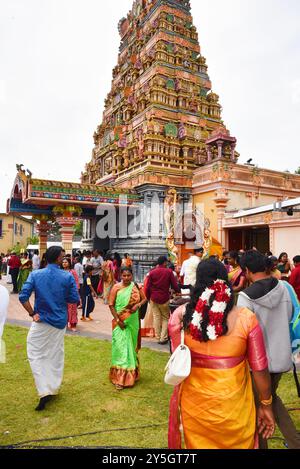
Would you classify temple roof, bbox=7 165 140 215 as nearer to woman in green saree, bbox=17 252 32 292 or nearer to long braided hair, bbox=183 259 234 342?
woman in green saree, bbox=17 252 32 292

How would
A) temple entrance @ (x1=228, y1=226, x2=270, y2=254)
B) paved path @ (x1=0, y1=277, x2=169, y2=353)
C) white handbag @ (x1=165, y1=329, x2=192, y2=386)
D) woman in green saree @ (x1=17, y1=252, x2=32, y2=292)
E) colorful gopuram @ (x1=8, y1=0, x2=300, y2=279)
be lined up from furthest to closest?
1. temple entrance @ (x1=228, y1=226, x2=270, y2=254)
2. colorful gopuram @ (x1=8, y1=0, x2=300, y2=279)
3. woman in green saree @ (x1=17, y1=252, x2=32, y2=292)
4. paved path @ (x1=0, y1=277, x2=169, y2=353)
5. white handbag @ (x1=165, y1=329, x2=192, y2=386)

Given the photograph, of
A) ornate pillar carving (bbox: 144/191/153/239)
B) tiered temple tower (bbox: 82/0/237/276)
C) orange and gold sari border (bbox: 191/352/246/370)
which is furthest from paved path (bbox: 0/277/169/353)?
tiered temple tower (bbox: 82/0/237/276)

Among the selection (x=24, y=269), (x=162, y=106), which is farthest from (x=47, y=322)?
(x=162, y=106)

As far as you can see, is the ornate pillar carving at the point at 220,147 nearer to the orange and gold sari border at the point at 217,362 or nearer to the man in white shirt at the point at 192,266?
the man in white shirt at the point at 192,266

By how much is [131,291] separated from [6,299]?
1919mm

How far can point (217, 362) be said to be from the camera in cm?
204

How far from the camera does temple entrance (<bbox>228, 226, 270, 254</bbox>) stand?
18266 millimetres

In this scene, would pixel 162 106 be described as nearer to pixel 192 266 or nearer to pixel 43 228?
pixel 43 228

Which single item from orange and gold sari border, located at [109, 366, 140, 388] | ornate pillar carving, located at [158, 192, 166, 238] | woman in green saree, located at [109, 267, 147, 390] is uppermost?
ornate pillar carving, located at [158, 192, 166, 238]

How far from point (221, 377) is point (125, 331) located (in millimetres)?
2617

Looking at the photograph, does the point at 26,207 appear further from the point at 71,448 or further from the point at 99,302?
the point at 71,448

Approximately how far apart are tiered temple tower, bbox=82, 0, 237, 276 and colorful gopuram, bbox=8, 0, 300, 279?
0.20 ft

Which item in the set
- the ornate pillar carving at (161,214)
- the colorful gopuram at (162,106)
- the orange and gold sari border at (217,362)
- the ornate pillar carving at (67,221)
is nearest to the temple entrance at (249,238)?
the ornate pillar carving at (161,214)

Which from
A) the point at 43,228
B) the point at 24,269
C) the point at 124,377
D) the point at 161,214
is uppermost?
the point at 161,214
